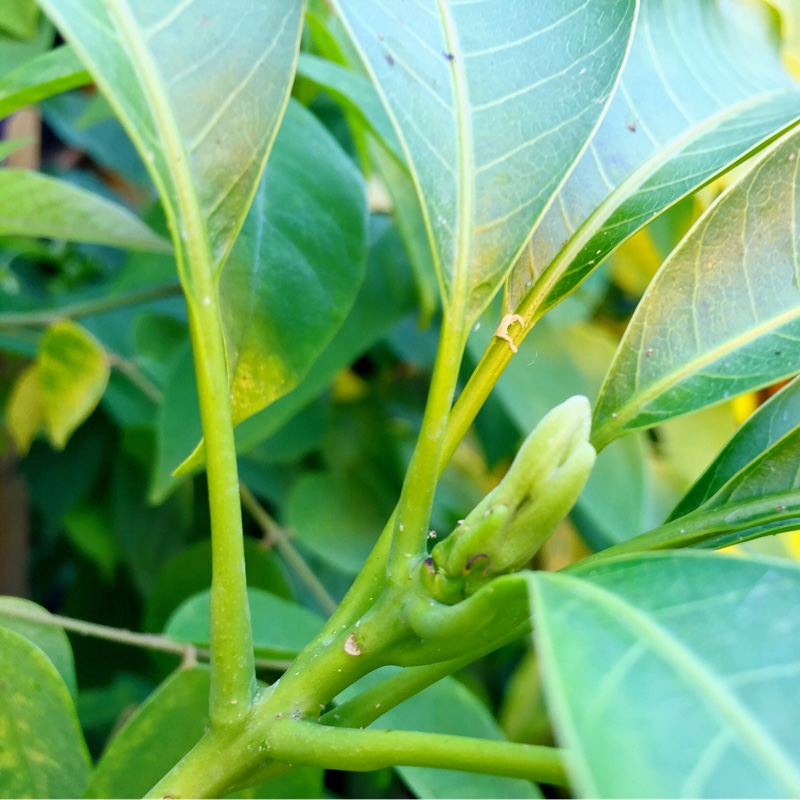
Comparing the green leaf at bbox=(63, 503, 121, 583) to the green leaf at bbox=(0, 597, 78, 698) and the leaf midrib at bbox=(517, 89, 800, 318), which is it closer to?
the green leaf at bbox=(0, 597, 78, 698)

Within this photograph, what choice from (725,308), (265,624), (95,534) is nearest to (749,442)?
(725,308)

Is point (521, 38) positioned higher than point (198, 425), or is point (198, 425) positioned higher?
point (521, 38)

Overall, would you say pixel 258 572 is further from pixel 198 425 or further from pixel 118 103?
pixel 118 103

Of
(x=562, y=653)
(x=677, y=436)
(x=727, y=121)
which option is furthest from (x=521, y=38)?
(x=677, y=436)

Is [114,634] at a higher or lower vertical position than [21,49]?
lower

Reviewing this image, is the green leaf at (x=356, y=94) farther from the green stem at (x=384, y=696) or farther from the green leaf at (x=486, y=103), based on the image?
the green stem at (x=384, y=696)

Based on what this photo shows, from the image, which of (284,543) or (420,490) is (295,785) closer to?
(420,490)
